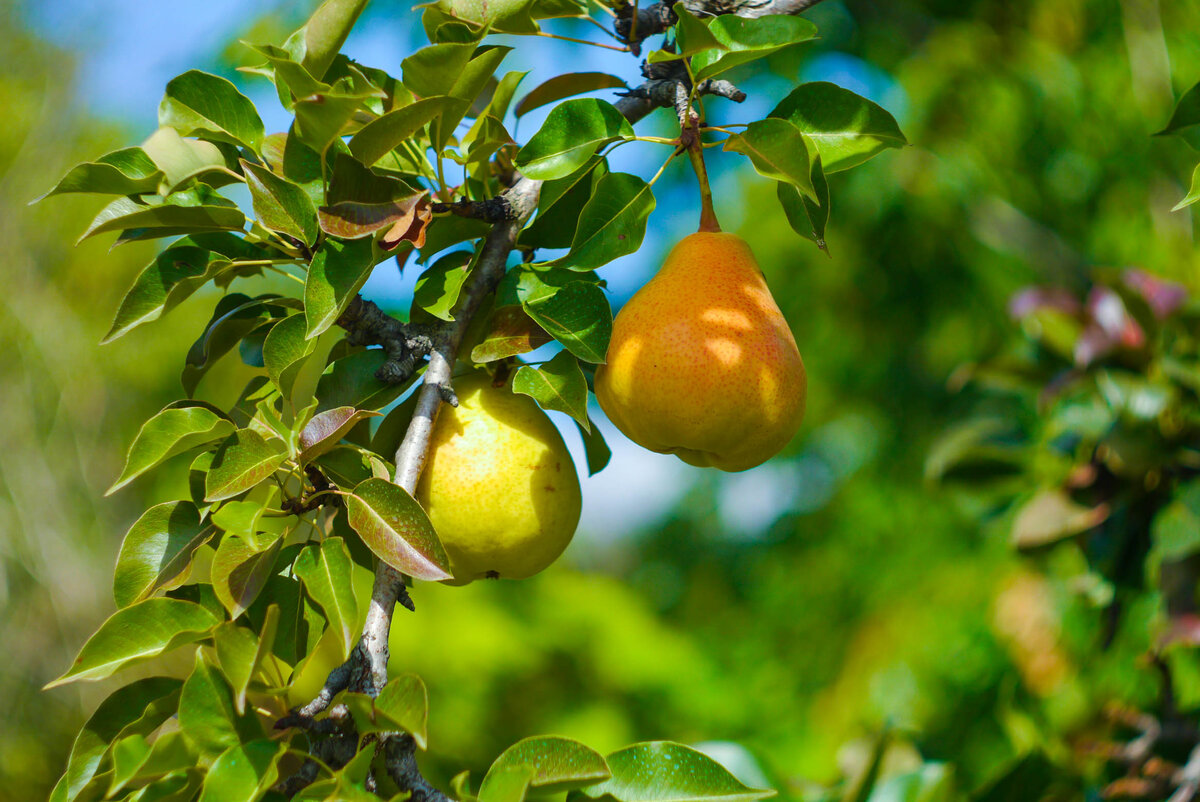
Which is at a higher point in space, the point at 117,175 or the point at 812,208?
the point at 117,175

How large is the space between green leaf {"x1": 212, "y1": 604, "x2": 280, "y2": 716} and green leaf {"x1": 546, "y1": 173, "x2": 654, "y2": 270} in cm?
33

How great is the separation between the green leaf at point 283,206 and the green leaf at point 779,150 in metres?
0.32

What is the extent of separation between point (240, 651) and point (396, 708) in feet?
0.32

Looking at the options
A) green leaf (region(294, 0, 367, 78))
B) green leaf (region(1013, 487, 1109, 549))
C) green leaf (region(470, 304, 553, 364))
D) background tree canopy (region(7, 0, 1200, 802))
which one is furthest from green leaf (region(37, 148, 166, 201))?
green leaf (region(1013, 487, 1109, 549))

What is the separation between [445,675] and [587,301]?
242 centimetres

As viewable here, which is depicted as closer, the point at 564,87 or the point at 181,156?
the point at 181,156

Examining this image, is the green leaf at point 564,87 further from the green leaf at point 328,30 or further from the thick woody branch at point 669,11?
the green leaf at point 328,30

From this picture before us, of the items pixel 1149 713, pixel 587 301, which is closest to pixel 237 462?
pixel 587 301

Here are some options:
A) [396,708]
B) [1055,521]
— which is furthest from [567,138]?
[1055,521]

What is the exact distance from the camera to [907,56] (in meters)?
3.58

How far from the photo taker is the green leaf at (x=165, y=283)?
70cm

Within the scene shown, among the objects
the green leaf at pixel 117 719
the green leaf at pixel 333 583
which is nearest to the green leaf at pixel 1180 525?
the green leaf at pixel 333 583

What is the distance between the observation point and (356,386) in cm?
71

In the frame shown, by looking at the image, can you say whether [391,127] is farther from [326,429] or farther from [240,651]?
[240,651]
